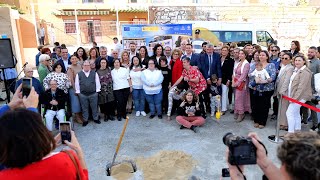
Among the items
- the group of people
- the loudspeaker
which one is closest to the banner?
the group of people

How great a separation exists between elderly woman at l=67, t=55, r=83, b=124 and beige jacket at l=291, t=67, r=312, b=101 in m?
4.36

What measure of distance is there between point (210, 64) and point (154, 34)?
113 inches

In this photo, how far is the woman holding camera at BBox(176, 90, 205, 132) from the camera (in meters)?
5.66

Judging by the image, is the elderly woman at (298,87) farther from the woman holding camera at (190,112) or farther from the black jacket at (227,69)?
the woman holding camera at (190,112)

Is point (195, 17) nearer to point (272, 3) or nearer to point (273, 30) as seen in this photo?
point (273, 30)

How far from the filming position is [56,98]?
5.45m

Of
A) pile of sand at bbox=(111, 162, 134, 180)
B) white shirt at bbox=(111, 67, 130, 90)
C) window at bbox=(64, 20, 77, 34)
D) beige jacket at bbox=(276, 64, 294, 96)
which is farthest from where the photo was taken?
window at bbox=(64, 20, 77, 34)

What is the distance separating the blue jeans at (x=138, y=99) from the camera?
6.46m

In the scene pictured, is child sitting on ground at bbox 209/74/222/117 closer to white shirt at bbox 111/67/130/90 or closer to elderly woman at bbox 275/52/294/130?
elderly woman at bbox 275/52/294/130

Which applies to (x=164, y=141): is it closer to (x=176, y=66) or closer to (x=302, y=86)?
(x=176, y=66)

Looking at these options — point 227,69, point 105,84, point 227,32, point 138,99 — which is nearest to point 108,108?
point 105,84

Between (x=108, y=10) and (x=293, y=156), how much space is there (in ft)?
77.0

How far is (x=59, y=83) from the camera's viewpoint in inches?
219

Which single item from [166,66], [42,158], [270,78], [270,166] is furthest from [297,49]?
[42,158]
